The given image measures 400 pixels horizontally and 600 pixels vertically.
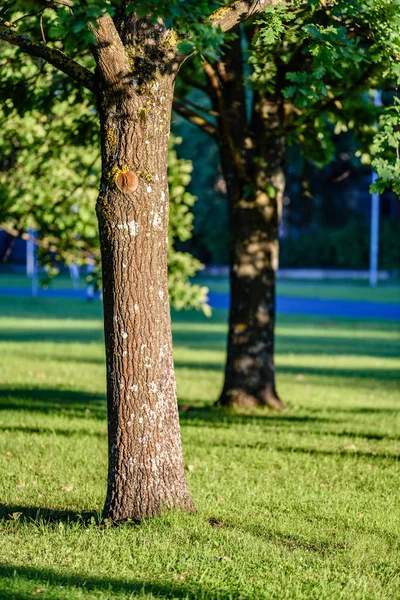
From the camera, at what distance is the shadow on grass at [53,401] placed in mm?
11148

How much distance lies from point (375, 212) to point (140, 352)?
141 ft

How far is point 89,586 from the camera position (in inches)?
191

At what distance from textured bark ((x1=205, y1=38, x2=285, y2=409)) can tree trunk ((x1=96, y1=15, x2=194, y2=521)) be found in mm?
5196

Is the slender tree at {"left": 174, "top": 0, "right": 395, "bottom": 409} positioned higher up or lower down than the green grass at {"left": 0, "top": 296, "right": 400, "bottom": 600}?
higher up

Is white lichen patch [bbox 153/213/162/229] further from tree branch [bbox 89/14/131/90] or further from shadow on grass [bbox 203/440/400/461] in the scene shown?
shadow on grass [bbox 203/440/400/461]

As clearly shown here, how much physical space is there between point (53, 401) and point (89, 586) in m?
7.09

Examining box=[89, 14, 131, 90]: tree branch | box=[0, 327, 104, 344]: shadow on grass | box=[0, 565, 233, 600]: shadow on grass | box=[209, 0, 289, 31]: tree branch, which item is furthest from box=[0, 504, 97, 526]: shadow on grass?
box=[0, 327, 104, 344]: shadow on grass

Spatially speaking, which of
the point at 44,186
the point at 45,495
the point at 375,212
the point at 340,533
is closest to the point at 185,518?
the point at 340,533

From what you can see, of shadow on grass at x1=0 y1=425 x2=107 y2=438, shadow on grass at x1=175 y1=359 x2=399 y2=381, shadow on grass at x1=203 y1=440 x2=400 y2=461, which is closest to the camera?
shadow on grass at x1=203 y1=440 x2=400 y2=461

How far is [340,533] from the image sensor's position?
241 inches

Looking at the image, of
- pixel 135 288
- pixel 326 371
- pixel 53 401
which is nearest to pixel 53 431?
pixel 53 401

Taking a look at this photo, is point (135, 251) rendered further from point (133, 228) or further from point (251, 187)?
point (251, 187)

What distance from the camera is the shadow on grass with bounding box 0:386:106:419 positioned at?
1115 cm

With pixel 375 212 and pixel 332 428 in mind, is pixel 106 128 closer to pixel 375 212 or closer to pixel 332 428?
pixel 332 428
